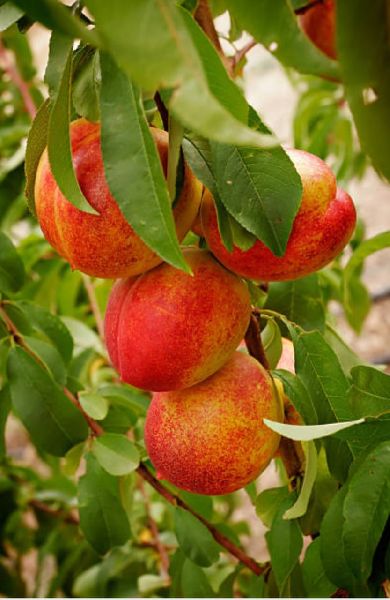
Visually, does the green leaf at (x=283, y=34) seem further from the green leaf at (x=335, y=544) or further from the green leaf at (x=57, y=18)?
the green leaf at (x=335, y=544)

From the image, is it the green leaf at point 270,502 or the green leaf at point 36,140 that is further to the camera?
the green leaf at point 270,502

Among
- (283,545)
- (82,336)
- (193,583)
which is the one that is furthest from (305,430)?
(82,336)

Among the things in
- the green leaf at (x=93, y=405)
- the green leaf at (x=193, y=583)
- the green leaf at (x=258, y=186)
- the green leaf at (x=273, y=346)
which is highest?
the green leaf at (x=258, y=186)

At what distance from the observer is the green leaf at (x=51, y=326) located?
842 mm

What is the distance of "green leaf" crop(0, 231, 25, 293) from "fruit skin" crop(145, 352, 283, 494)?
283mm

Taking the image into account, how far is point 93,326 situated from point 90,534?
645 mm

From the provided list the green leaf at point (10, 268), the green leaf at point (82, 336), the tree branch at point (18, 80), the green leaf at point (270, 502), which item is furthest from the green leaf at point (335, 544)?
the tree branch at point (18, 80)

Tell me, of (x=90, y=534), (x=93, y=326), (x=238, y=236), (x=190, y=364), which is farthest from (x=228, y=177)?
(x=93, y=326)

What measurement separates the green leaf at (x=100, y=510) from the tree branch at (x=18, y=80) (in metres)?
0.86

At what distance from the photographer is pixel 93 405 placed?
2.61 feet

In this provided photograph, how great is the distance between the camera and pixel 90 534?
0.79 metres

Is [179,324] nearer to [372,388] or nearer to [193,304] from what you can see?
[193,304]

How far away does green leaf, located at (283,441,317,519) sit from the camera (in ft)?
1.90

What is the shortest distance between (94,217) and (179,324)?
0.35 ft
